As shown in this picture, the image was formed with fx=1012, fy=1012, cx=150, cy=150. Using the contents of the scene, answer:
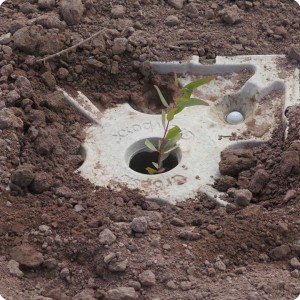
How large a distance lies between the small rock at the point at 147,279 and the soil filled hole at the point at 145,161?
105 centimetres

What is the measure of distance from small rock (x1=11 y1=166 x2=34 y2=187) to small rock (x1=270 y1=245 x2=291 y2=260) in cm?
101

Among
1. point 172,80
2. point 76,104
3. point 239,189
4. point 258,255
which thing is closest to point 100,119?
point 76,104

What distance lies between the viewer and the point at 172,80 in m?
4.79

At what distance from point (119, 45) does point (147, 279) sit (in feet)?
5.15

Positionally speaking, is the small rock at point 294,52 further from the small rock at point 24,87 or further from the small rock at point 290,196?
the small rock at point 24,87

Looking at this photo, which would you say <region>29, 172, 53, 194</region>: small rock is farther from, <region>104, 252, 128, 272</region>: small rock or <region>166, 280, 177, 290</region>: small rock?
<region>166, 280, 177, 290</region>: small rock

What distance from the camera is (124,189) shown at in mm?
4160

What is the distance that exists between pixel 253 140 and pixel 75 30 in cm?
107

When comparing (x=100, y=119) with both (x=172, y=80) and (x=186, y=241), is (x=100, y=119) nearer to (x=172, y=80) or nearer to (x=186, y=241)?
(x=172, y=80)

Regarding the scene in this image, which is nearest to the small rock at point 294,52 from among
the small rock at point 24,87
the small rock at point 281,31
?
the small rock at point 281,31

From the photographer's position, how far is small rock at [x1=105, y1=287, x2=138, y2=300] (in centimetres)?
342

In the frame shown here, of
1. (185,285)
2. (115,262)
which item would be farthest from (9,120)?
(185,285)

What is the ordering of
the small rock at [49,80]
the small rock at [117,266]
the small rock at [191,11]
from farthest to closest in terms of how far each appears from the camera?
1. the small rock at [191,11]
2. the small rock at [49,80]
3. the small rock at [117,266]

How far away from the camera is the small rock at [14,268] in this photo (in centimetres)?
359
